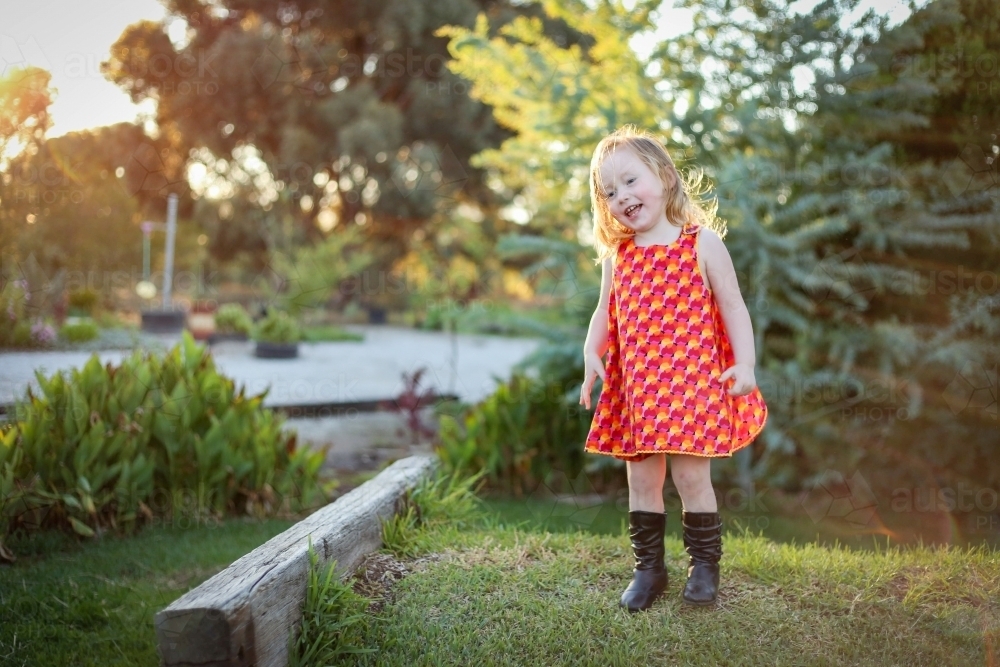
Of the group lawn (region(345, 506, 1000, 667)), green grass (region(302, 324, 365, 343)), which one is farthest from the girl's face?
green grass (region(302, 324, 365, 343))


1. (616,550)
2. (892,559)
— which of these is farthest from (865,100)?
(616,550)

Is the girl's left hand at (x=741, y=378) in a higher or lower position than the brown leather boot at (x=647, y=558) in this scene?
higher

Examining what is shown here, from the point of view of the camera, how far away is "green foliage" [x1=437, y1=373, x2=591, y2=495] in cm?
437

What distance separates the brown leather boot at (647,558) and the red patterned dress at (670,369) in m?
0.20

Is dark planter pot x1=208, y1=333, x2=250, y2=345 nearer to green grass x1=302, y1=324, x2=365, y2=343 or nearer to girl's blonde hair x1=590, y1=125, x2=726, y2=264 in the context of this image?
green grass x1=302, y1=324, x2=365, y2=343

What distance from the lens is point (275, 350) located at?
9.39 m

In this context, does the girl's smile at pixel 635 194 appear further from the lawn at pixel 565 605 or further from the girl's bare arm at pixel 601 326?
the lawn at pixel 565 605

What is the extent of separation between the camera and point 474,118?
61.5 feet

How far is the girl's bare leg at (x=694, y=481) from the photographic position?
2260 mm

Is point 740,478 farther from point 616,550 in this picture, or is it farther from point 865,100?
point 865,100

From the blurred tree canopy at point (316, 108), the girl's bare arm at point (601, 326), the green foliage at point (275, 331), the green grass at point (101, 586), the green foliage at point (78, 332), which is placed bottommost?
the green grass at point (101, 586)

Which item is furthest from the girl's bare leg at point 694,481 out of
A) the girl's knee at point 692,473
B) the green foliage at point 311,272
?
the green foliage at point 311,272

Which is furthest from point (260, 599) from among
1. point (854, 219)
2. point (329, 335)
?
point (329, 335)

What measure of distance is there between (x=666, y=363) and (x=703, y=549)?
22.8 inches
